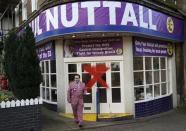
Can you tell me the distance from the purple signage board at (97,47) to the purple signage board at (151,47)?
0.71 metres

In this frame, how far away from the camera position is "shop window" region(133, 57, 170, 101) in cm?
1592

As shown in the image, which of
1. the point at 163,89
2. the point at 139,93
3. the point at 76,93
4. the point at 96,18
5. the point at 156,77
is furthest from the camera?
the point at 163,89

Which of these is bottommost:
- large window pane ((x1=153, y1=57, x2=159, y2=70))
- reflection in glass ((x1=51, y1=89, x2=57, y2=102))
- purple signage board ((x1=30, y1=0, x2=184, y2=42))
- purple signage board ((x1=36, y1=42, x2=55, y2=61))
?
reflection in glass ((x1=51, y1=89, x2=57, y2=102))

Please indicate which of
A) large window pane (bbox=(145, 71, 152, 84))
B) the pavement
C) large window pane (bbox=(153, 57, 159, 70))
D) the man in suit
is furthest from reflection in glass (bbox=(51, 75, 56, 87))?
large window pane (bbox=(153, 57, 159, 70))

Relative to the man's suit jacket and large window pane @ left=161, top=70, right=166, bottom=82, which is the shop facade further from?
the man's suit jacket

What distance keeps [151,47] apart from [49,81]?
440 cm

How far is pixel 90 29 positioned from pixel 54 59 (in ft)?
8.53

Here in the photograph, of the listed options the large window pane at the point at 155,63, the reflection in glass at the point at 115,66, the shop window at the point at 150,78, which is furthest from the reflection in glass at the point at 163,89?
the reflection in glass at the point at 115,66

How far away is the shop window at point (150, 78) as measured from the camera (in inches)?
627

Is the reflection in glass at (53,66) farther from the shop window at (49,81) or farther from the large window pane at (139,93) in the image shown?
the large window pane at (139,93)

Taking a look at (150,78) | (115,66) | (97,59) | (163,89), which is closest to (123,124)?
(115,66)

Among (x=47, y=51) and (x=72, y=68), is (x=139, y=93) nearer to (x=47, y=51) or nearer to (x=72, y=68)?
(x=72, y=68)

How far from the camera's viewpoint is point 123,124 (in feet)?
46.3

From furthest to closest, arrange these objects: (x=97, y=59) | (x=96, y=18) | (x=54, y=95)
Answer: (x=54, y=95)
(x=97, y=59)
(x=96, y=18)
